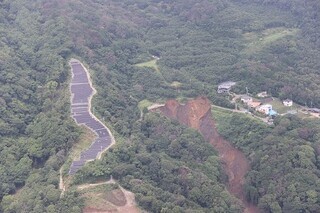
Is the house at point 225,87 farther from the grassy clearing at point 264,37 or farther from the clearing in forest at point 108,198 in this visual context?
the clearing in forest at point 108,198

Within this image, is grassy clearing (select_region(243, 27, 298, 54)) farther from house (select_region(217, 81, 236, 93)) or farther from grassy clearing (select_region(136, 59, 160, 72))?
grassy clearing (select_region(136, 59, 160, 72))

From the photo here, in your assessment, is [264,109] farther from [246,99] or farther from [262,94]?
[262,94]

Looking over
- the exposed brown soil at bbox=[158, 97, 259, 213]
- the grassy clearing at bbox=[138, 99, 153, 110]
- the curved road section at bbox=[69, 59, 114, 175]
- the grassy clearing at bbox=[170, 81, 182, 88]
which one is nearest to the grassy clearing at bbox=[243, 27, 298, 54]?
the grassy clearing at bbox=[170, 81, 182, 88]

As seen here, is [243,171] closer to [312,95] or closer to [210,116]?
[210,116]

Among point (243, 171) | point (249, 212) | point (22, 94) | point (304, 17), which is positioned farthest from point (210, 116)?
point (304, 17)

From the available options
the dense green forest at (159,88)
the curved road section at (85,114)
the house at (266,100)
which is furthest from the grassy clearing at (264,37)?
the curved road section at (85,114)

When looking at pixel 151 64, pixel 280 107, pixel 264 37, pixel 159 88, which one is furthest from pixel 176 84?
pixel 264 37
